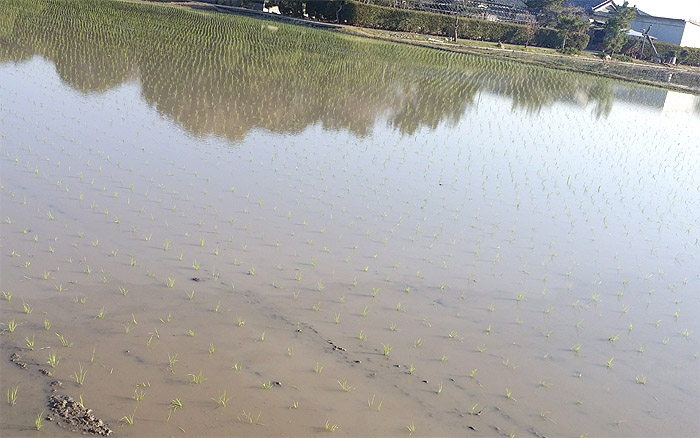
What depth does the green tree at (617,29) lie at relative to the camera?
37144mm

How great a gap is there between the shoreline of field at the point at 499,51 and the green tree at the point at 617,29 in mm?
4580

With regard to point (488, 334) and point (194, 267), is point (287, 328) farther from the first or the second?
point (488, 334)

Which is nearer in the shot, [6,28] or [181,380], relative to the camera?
[181,380]

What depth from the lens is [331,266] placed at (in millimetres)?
4750

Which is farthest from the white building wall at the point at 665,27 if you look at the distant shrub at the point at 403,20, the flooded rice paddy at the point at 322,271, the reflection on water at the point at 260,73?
the flooded rice paddy at the point at 322,271

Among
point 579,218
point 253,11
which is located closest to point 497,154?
point 579,218

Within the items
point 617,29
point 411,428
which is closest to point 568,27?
point 617,29

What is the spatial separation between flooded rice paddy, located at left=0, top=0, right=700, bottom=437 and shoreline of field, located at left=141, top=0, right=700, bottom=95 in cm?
1775

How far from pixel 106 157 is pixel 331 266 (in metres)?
3.12

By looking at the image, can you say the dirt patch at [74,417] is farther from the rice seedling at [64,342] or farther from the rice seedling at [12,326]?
the rice seedling at [12,326]

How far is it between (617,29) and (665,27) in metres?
12.1

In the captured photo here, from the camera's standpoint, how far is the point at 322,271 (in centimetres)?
464

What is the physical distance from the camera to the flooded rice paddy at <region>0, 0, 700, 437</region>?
3.21 meters

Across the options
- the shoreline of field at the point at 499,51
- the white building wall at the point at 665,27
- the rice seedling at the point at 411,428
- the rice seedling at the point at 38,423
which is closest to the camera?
the rice seedling at the point at 38,423
